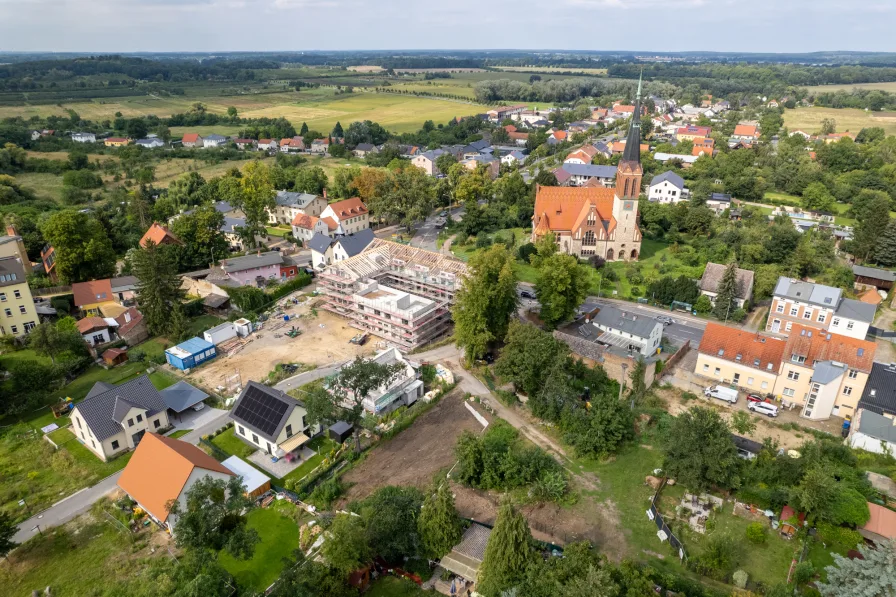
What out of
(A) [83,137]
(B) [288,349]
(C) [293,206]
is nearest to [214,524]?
(B) [288,349]

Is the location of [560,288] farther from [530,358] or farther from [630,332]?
[530,358]

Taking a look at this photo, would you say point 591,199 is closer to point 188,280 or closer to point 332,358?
A: point 332,358

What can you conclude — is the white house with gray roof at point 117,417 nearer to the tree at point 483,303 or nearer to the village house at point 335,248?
the tree at point 483,303

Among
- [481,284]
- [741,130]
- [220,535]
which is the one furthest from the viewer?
[741,130]

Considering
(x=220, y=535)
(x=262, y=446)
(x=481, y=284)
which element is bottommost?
(x=262, y=446)

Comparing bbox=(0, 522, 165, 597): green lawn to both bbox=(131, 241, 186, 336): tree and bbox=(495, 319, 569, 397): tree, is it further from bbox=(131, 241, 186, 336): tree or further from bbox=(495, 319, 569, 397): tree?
bbox=(495, 319, 569, 397): tree

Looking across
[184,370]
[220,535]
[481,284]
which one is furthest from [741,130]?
[220,535]
